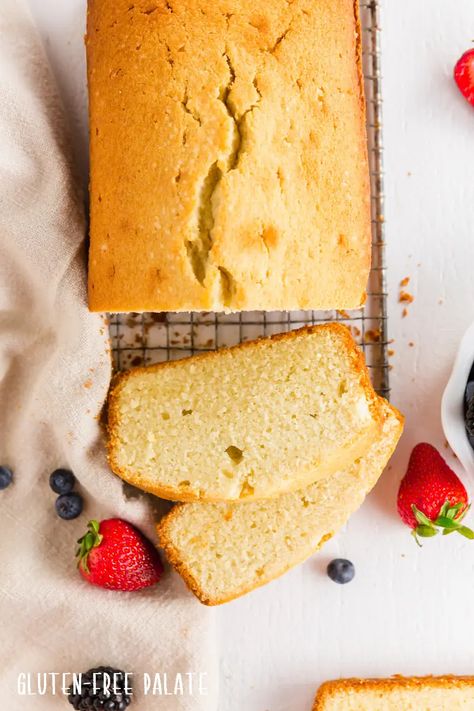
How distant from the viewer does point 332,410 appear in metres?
2.51

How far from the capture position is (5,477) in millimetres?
2633

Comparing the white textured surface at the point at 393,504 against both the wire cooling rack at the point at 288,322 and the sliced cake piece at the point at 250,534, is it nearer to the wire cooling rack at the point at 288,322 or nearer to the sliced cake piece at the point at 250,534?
the wire cooling rack at the point at 288,322

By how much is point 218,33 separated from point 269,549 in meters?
1.57

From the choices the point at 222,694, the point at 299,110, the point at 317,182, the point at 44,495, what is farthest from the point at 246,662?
the point at 299,110

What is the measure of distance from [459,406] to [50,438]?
4.38 ft

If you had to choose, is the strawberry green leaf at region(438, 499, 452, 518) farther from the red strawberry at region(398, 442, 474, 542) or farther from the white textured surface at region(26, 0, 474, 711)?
the white textured surface at region(26, 0, 474, 711)

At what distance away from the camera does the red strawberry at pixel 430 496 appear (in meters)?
2.55

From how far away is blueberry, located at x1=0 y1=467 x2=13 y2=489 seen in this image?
2629 mm

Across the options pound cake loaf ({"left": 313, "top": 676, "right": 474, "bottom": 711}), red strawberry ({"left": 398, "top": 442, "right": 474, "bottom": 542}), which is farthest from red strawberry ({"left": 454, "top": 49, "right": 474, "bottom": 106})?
pound cake loaf ({"left": 313, "top": 676, "right": 474, "bottom": 711})

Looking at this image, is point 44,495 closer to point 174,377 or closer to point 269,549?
point 174,377

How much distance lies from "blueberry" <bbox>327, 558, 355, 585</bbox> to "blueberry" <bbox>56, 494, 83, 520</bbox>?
879 millimetres

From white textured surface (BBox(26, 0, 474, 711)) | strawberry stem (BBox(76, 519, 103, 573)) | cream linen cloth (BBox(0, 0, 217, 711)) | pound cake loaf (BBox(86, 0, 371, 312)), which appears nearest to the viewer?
pound cake loaf (BBox(86, 0, 371, 312))

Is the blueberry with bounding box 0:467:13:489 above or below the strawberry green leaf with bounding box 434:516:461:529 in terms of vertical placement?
above

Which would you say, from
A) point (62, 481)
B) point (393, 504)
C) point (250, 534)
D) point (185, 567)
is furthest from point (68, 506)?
point (393, 504)
